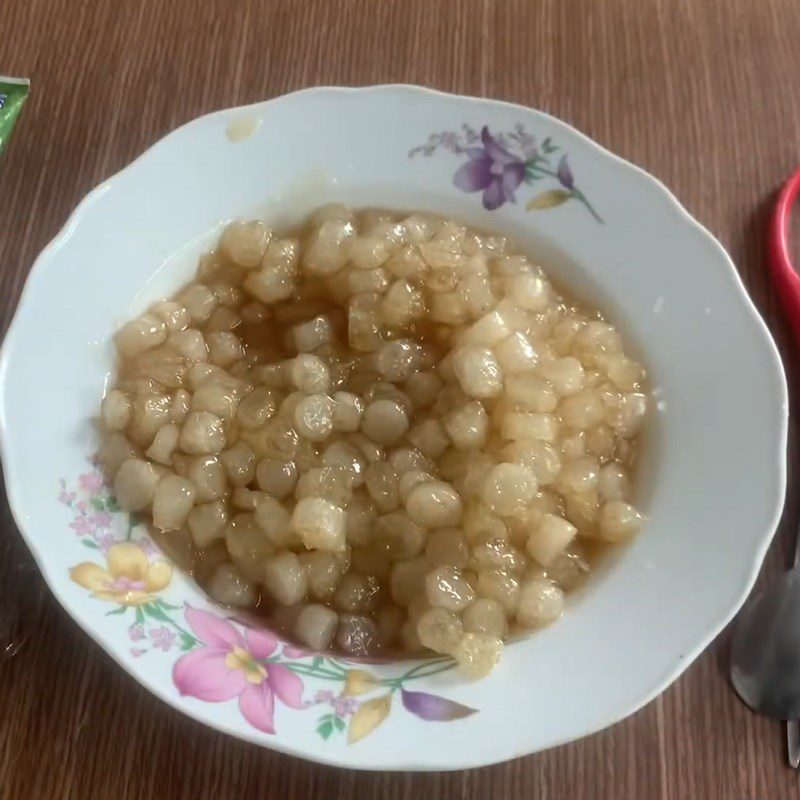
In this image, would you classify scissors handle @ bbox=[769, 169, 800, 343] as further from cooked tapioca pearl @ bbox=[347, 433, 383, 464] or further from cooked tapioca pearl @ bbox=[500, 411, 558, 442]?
cooked tapioca pearl @ bbox=[347, 433, 383, 464]

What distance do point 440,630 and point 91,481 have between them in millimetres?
365

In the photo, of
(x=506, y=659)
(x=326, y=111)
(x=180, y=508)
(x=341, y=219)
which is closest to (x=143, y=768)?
(x=180, y=508)

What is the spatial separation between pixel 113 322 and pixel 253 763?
1.54 ft

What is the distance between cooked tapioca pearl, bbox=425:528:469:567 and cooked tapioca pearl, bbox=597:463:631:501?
0.16 metres

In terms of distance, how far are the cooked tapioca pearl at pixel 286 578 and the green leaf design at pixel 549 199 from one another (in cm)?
49

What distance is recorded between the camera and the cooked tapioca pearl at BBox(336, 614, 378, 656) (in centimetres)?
77

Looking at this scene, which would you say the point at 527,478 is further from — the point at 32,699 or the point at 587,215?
the point at 32,699

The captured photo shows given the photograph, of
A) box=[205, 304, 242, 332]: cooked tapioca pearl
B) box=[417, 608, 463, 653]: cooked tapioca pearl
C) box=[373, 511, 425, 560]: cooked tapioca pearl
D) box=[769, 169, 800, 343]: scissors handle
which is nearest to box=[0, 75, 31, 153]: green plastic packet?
box=[205, 304, 242, 332]: cooked tapioca pearl

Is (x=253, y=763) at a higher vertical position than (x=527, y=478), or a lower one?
lower

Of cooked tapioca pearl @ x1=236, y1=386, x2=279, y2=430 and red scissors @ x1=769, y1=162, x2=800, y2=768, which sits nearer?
cooked tapioca pearl @ x1=236, y1=386, x2=279, y2=430

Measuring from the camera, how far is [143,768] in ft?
2.42

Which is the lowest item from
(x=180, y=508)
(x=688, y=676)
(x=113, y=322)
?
(x=688, y=676)

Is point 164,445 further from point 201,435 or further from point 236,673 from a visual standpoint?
point 236,673

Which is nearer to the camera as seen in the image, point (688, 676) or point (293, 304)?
point (688, 676)
